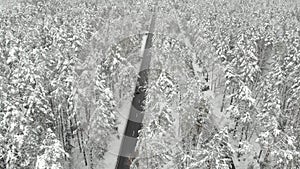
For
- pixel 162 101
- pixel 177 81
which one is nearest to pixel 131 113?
pixel 177 81

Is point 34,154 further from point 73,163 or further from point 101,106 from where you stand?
point 73,163

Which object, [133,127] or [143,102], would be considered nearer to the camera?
[143,102]

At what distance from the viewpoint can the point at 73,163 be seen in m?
32.6

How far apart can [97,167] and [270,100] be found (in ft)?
74.1

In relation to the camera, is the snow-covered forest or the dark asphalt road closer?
the snow-covered forest

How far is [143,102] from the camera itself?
3750cm

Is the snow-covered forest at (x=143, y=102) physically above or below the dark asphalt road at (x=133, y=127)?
above

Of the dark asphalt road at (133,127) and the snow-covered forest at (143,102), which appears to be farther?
the dark asphalt road at (133,127)

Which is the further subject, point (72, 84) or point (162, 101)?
point (162, 101)

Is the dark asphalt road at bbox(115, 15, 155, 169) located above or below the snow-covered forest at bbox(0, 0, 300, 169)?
below

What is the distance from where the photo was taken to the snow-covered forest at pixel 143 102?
2375 centimetres

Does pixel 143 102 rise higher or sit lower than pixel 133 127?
higher

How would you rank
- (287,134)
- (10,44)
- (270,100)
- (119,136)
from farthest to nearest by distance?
(10,44) < (119,136) < (270,100) < (287,134)

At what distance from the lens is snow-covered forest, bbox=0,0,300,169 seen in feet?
77.9
